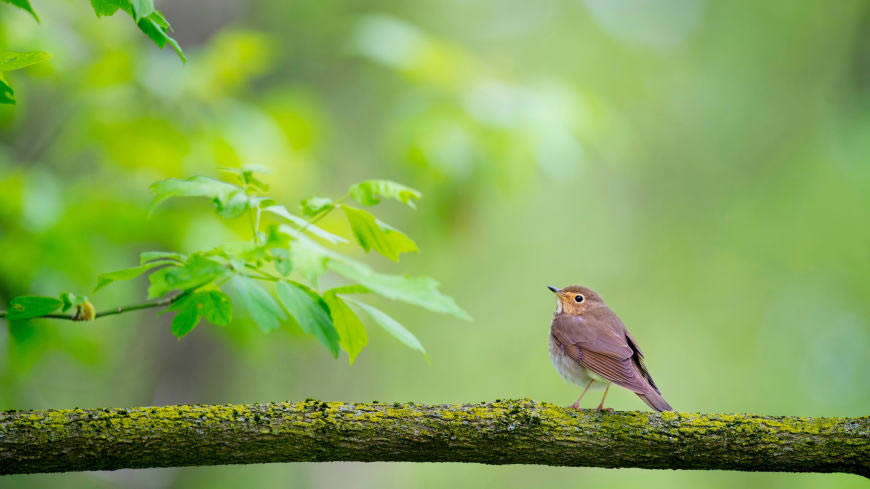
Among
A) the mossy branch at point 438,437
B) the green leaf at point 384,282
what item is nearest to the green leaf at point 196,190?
the green leaf at point 384,282

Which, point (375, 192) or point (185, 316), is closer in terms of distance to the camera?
point (185, 316)

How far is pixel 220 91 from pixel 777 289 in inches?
331

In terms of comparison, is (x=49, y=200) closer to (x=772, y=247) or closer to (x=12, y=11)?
(x=12, y=11)

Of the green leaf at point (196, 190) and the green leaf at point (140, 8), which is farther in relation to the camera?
the green leaf at point (196, 190)

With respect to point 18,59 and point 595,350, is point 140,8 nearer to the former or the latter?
point 18,59

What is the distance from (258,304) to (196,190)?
437mm

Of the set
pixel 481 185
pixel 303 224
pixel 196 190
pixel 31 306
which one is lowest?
pixel 31 306

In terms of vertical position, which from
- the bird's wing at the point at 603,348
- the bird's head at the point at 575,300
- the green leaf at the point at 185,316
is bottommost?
the green leaf at the point at 185,316

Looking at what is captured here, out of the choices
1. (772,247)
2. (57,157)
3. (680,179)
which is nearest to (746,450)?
(57,157)

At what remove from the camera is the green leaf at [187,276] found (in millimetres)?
2439

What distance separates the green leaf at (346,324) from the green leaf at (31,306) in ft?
2.90

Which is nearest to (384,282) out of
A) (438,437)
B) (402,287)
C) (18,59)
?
(402,287)

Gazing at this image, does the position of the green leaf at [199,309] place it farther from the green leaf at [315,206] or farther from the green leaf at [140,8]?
the green leaf at [140,8]

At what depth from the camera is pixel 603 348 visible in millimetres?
3453
